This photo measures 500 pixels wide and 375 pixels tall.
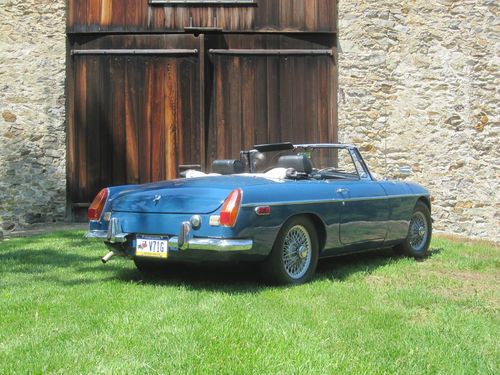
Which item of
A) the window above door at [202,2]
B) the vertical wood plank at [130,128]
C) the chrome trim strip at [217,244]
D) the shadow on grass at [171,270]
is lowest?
the shadow on grass at [171,270]

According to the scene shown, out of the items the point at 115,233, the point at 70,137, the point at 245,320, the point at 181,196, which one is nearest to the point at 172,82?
the point at 70,137

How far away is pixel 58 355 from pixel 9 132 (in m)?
8.28

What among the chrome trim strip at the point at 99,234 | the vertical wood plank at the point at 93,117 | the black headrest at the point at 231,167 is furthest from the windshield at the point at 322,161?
the vertical wood plank at the point at 93,117

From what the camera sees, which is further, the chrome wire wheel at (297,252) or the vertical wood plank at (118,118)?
the vertical wood plank at (118,118)

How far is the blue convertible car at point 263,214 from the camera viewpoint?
5074mm

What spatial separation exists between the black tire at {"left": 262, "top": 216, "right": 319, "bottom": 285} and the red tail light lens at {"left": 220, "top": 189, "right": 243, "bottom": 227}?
509 mm

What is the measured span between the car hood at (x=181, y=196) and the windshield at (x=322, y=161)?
2.48 feet

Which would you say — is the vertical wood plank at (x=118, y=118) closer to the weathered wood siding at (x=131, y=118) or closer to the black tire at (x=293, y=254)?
the weathered wood siding at (x=131, y=118)

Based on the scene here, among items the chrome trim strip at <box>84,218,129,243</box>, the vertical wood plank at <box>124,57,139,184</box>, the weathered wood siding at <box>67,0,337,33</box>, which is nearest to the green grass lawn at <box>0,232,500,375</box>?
the chrome trim strip at <box>84,218,129,243</box>

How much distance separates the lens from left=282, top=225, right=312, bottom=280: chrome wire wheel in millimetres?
5492

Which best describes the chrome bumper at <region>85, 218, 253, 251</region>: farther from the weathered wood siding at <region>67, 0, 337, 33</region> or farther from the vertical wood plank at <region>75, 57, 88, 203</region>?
the weathered wood siding at <region>67, 0, 337, 33</region>

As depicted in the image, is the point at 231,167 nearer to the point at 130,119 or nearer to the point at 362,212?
the point at 362,212

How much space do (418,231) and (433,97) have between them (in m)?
4.33

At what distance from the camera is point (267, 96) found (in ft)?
36.5
